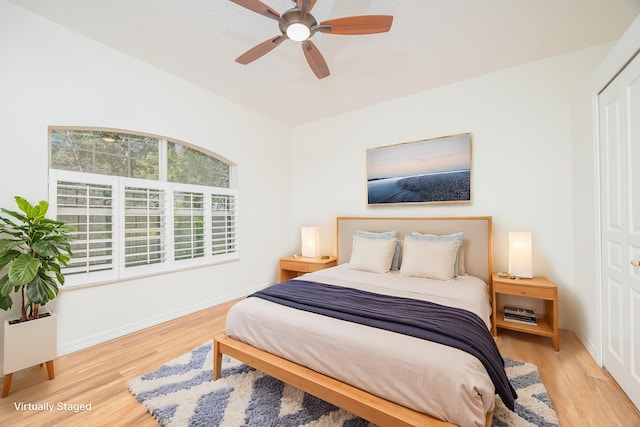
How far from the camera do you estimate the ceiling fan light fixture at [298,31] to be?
179 cm

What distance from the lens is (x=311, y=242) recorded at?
4090mm

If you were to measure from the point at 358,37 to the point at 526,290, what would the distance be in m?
2.81

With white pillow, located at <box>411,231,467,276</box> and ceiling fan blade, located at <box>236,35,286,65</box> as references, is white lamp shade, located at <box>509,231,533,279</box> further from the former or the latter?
ceiling fan blade, located at <box>236,35,286,65</box>

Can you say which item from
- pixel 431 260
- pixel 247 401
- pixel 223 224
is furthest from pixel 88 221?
pixel 431 260

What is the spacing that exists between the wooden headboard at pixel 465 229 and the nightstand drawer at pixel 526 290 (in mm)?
272

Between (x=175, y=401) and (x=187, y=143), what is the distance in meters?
2.69

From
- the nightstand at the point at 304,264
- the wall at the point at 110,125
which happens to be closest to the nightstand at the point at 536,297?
the nightstand at the point at 304,264

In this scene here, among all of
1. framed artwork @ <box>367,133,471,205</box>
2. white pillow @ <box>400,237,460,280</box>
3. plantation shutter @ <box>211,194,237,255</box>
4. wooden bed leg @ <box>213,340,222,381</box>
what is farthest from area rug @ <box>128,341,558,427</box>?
framed artwork @ <box>367,133,471,205</box>

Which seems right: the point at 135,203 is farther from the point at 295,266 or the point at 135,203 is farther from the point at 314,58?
the point at 314,58

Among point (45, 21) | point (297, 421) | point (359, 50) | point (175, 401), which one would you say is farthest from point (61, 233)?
point (359, 50)

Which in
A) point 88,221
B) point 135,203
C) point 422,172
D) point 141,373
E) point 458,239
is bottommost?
point 141,373

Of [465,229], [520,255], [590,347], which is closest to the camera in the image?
[590,347]

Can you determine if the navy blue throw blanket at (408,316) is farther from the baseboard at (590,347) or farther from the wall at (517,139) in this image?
the wall at (517,139)

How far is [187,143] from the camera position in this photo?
10.6ft
